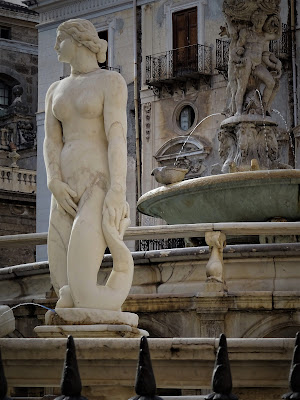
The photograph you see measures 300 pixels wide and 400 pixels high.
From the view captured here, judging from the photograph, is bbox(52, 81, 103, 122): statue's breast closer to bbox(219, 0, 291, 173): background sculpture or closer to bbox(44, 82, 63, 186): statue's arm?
bbox(44, 82, 63, 186): statue's arm

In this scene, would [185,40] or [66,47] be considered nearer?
[66,47]

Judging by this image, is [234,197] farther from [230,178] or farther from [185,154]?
[185,154]

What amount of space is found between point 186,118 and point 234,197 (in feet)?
69.7

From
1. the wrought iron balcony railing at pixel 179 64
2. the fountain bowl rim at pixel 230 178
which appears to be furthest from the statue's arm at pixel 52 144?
the wrought iron balcony railing at pixel 179 64

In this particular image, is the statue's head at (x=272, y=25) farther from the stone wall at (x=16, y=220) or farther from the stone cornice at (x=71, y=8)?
the stone cornice at (x=71, y=8)

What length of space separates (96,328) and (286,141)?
23.7 m

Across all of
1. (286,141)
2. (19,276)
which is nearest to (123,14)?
(286,141)

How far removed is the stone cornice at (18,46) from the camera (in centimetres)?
4297

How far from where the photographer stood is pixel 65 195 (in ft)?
28.1

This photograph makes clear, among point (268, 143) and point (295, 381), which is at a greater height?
point (268, 143)

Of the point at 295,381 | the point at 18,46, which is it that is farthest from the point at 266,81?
the point at 18,46

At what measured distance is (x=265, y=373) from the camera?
707 cm

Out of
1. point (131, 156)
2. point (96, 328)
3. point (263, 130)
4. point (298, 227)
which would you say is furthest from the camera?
point (131, 156)

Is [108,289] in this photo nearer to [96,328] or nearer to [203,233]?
[96,328]
